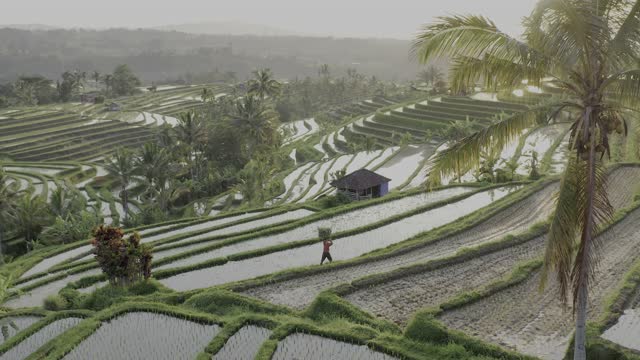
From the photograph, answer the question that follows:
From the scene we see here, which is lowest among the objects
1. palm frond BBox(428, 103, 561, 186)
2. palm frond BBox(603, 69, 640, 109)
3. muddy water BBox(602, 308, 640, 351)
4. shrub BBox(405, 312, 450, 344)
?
shrub BBox(405, 312, 450, 344)

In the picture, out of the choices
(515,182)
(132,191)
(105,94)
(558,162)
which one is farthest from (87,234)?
(105,94)

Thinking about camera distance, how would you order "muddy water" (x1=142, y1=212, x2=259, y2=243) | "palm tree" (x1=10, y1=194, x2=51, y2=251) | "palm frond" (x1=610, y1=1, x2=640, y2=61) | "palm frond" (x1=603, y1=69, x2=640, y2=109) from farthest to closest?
1. "palm tree" (x1=10, y1=194, x2=51, y2=251)
2. "muddy water" (x1=142, y1=212, x2=259, y2=243)
3. "palm frond" (x1=610, y1=1, x2=640, y2=61)
4. "palm frond" (x1=603, y1=69, x2=640, y2=109)

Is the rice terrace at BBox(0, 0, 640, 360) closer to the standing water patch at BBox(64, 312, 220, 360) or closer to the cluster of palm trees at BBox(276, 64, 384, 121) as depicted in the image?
the standing water patch at BBox(64, 312, 220, 360)

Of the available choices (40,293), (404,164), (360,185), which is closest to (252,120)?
(404,164)

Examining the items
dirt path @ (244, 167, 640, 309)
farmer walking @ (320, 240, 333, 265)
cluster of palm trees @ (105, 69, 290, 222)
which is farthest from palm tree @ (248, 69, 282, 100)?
farmer walking @ (320, 240, 333, 265)

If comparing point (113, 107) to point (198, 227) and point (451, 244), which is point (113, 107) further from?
point (451, 244)

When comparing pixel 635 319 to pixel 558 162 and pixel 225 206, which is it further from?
pixel 225 206

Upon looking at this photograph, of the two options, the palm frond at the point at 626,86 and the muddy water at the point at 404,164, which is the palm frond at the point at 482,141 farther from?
the muddy water at the point at 404,164
